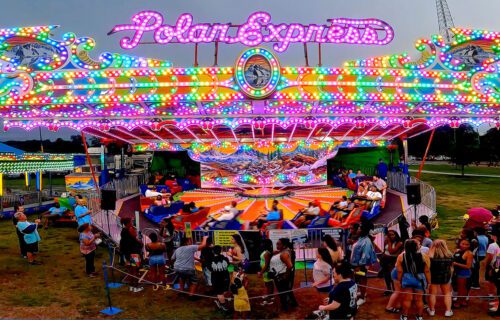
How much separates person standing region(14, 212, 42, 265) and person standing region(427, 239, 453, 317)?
829 cm

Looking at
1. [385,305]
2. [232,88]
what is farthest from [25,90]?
[385,305]

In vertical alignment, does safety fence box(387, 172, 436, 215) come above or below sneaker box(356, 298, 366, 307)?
above

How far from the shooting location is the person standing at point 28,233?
1020 cm

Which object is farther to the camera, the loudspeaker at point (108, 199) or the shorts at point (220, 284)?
the loudspeaker at point (108, 199)

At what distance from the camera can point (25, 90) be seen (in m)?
10.1

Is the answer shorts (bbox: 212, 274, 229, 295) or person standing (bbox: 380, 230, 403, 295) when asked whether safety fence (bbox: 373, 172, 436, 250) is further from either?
shorts (bbox: 212, 274, 229, 295)

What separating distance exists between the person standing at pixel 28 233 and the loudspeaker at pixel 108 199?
1.55 m

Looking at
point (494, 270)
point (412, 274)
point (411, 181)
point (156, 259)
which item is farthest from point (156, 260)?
point (411, 181)

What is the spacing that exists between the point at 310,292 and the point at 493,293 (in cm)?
287

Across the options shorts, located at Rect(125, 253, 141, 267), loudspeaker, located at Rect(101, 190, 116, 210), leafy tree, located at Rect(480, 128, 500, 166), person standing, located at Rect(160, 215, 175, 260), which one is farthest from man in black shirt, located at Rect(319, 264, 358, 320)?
leafy tree, located at Rect(480, 128, 500, 166)

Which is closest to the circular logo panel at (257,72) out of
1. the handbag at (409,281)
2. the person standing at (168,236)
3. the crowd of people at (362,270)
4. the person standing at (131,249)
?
the person standing at (168,236)

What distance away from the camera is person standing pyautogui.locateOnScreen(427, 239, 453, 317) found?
6.43 meters

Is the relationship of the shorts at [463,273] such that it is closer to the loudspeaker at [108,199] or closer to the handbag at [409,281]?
the handbag at [409,281]

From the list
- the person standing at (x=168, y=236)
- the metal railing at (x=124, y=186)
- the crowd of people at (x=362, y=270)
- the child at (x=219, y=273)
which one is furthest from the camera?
the metal railing at (x=124, y=186)
